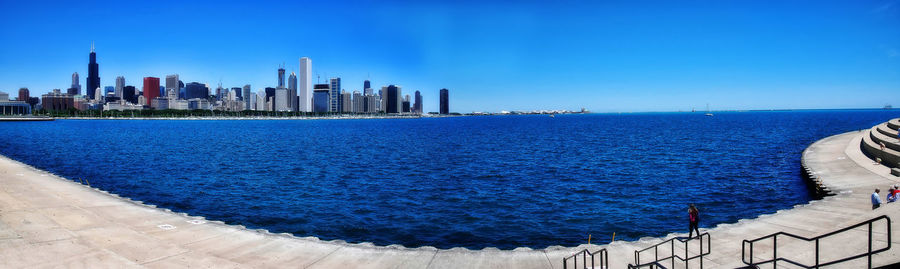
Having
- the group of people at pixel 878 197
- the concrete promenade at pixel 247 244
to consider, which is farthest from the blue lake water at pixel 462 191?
the group of people at pixel 878 197

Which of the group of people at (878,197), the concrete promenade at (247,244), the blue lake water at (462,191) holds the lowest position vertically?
the blue lake water at (462,191)

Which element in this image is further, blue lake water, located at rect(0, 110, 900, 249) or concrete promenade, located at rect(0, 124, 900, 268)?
blue lake water, located at rect(0, 110, 900, 249)

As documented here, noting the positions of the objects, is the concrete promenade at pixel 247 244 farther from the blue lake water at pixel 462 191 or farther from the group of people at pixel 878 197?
the blue lake water at pixel 462 191

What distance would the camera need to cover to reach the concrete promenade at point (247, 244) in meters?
15.8

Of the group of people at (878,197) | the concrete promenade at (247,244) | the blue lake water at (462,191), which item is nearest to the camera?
the concrete promenade at (247,244)

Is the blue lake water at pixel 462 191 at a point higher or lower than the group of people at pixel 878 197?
lower

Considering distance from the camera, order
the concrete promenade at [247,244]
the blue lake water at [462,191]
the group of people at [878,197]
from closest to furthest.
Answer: the concrete promenade at [247,244]
the group of people at [878,197]
the blue lake water at [462,191]

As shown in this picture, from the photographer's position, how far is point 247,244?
18734 mm

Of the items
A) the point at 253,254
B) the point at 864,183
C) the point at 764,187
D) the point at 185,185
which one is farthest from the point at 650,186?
the point at 185,185

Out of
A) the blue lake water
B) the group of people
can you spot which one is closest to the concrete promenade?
the group of people

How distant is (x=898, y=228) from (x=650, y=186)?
23.4m

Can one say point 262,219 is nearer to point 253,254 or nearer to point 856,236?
point 253,254

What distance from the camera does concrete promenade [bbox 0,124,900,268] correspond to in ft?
51.7

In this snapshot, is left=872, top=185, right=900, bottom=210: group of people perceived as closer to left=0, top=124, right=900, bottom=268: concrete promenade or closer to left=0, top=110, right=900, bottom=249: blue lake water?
left=0, top=124, right=900, bottom=268: concrete promenade
